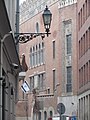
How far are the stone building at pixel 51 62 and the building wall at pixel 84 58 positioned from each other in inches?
97.9

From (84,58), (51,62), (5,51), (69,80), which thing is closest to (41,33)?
(5,51)

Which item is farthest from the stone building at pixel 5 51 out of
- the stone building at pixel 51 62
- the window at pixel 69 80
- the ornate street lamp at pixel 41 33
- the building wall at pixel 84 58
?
the window at pixel 69 80

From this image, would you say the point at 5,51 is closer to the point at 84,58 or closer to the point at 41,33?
the point at 41,33

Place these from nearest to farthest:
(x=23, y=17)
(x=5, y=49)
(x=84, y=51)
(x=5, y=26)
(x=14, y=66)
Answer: (x=5, y=26) < (x=5, y=49) < (x=14, y=66) < (x=84, y=51) < (x=23, y=17)

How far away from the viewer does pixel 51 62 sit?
2675 inches

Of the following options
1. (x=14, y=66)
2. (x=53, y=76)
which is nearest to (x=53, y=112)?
(x=53, y=76)

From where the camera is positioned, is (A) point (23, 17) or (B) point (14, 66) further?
(A) point (23, 17)

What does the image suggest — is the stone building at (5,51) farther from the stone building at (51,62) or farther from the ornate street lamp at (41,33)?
the stone building at (51,62)

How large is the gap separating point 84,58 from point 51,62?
13487 millimetres

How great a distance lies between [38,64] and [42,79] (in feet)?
7.77

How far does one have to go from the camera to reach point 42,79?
72875 millimetres

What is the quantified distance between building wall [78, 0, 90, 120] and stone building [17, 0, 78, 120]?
249 centimetres

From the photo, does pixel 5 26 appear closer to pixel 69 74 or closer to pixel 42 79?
pixel 69 74

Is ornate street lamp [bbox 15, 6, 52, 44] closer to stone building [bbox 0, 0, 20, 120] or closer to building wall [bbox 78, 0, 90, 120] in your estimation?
stone building [bbox 0, 0, 20, 120]
